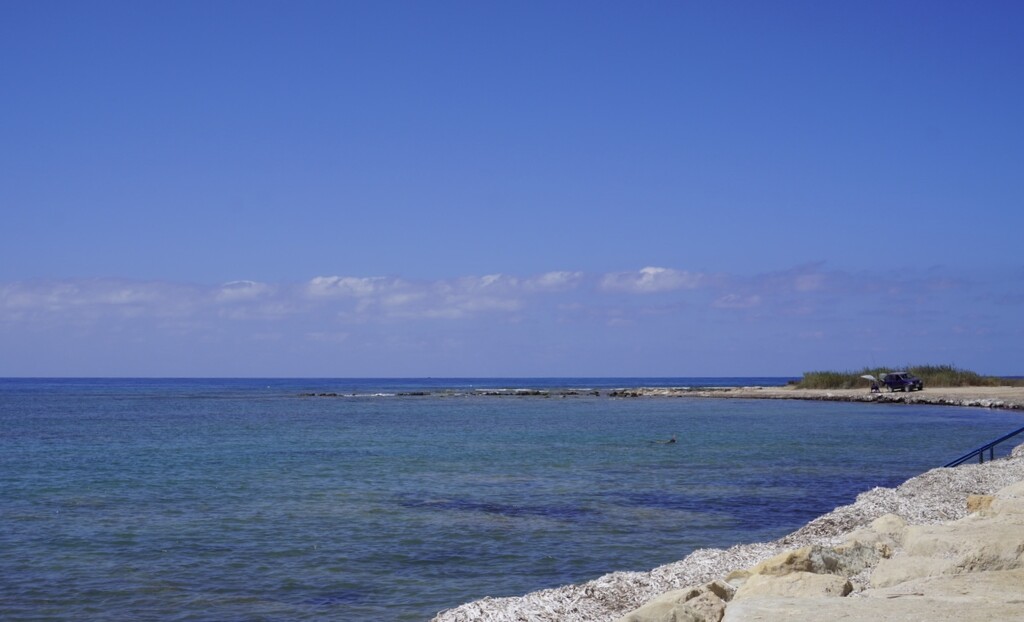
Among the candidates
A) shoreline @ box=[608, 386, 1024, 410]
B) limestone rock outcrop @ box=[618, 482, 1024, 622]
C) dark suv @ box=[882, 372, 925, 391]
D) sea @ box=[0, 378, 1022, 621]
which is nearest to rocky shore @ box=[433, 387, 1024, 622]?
limestone rock outcrop @ box=[618, 482, 1024, 622]

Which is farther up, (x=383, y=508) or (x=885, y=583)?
(x=885, y=583)

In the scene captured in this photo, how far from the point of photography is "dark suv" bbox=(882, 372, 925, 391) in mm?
76000

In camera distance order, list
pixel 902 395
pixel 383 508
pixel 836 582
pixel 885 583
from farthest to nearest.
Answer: pixel 902 395 → pixel 383 508 → pixel 885 583 → pixel 836 582

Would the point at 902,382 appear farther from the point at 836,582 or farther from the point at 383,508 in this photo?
the point at 836,582

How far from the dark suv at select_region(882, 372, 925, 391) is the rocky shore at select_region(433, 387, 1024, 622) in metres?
65.9

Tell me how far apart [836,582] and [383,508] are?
12562 mm

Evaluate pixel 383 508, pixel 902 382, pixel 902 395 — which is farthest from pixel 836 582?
pixel 902 382

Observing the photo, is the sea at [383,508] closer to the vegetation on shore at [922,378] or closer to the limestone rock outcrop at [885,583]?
the limestone rock outcrop at [885,583]

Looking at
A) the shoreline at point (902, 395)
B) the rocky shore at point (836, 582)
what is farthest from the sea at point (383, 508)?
the shoreline at point (902, 395)

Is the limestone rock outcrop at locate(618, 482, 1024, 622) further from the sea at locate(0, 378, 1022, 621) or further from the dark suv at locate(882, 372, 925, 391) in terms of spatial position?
the dark suv at locate(882, 372, 925, 391)

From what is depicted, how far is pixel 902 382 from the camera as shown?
Answer: 76.2 metres

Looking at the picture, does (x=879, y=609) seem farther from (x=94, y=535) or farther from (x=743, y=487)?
(x=743, y=487)

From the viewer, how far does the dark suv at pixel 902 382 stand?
249ft

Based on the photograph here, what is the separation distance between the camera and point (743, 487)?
912 inches
